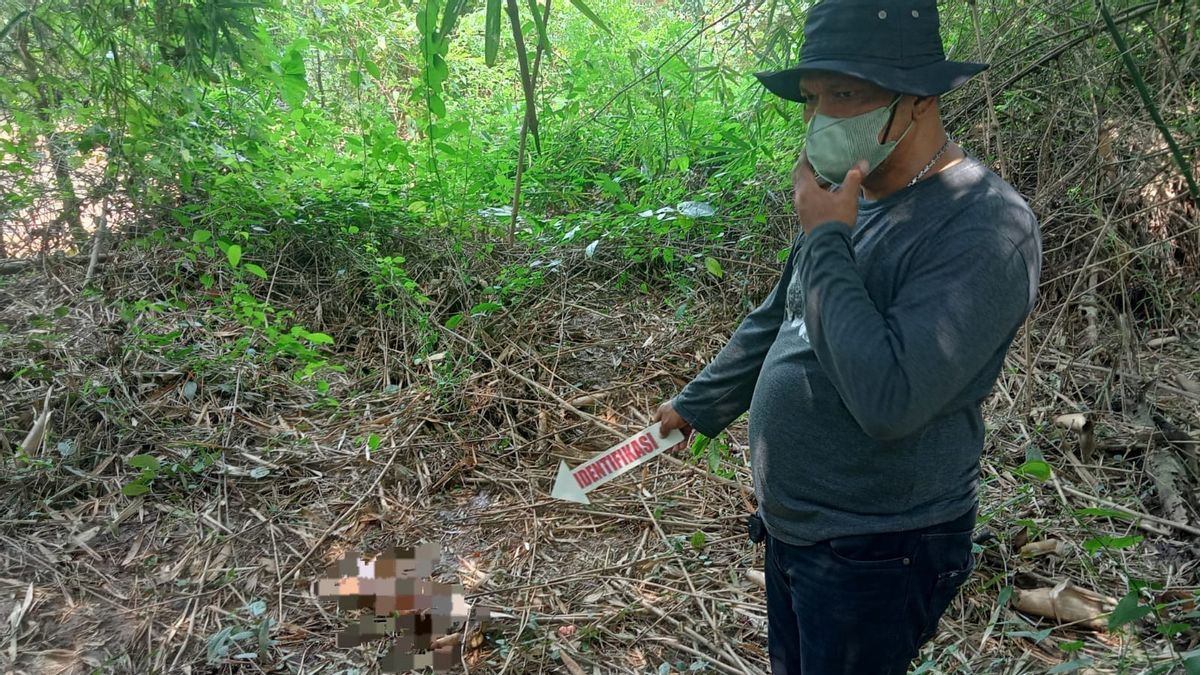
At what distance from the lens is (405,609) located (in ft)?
7.66

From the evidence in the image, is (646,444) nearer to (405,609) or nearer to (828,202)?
(828,202)

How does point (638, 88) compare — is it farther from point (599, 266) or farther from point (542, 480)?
point (542, 480)

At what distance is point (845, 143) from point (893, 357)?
444mm

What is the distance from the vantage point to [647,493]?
3111 millimetres

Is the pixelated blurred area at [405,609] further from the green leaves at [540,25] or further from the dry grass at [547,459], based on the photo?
the green leaves at [540,25]

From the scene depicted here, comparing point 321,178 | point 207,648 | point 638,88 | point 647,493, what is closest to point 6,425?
point 207,648

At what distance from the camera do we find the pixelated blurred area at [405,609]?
2309mm

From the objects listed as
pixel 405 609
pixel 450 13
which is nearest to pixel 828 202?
pixel 450 13

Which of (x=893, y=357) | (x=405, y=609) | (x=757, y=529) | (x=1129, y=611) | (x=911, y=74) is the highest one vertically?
(x=911, y=74)

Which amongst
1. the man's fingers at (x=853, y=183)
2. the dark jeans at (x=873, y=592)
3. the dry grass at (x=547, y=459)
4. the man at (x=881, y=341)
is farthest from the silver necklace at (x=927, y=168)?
the dry grass at (x=547, y=459)

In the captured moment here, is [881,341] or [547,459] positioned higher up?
[881,341]

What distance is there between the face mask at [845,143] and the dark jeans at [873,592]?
65cm

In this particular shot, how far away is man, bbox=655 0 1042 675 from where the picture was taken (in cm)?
105

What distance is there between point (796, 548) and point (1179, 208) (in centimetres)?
312
